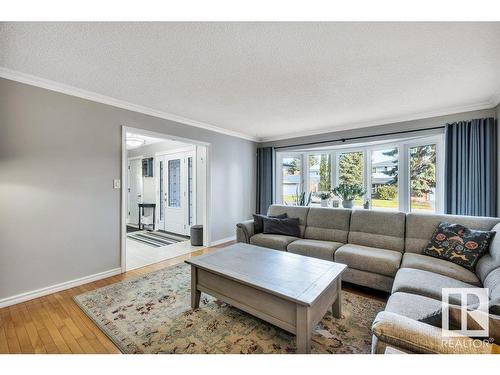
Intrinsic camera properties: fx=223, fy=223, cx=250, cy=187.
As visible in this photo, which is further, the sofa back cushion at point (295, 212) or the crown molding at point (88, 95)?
the sofa back cushion at point (295, 212)

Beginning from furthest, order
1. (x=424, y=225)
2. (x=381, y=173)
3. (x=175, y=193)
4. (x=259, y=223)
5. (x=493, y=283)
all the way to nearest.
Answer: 1. (x=175, y=193)
2. (x=381, y=173)
3. (x=259, y=223)
4. (x=424, y=225)
5. (x=493, y=283)

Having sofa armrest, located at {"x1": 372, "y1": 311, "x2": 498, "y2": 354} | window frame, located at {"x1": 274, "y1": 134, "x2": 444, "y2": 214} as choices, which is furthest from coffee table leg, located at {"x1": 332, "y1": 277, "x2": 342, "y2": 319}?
window frame, located at {"x1": 274, "y1": 134, "x2": 444, "y2": 214}

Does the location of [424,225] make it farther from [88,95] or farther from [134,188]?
[134,188]

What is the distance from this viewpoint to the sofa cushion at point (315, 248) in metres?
2.80

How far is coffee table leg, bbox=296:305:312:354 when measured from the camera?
4.75ft

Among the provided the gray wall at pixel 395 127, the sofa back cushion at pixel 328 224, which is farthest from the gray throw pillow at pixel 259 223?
the gray wall at pixel 395 127

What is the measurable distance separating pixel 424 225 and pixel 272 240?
190 cm

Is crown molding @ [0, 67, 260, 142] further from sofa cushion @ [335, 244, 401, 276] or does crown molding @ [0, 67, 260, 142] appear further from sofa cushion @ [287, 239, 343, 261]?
sofa cushion @ [335, 244, 401, 276]

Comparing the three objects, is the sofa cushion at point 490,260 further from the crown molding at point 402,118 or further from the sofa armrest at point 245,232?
the sofa armrest at point 245,232

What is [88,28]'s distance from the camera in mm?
1581

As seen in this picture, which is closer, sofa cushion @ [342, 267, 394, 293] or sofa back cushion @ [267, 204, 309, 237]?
sofa cushion @ [342, 267, 394, 293]

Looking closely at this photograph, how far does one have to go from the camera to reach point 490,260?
197 centimetres

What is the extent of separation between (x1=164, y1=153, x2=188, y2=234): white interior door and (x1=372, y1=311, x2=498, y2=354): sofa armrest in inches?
185

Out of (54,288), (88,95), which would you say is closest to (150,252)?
(54,288)
